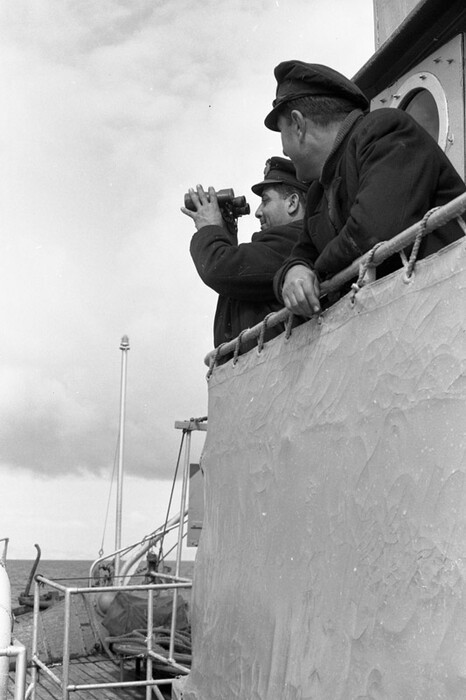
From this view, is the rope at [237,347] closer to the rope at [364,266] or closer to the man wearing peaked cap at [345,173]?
the man wearing peaked cap at [345,173]

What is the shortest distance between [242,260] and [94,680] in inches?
252

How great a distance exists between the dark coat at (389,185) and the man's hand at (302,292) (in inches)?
1.9

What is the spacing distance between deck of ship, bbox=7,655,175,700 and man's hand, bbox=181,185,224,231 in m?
5.39

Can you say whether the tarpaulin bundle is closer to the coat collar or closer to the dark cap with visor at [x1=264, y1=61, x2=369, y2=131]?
the coat collar

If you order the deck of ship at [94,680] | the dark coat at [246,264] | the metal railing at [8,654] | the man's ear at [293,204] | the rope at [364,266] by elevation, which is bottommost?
the deck of ship at [94,680]

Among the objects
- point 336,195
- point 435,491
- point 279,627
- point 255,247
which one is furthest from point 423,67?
point 435,491

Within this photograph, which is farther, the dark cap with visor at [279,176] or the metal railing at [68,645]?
the metal railing at [68,645]

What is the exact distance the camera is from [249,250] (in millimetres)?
3557

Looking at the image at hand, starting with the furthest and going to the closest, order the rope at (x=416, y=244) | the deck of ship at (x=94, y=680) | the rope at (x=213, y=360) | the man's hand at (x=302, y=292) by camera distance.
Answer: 1. the deck of ship at (x=94, y=680)
2. the rope at (x=213, y=360)
3. the man's hand at (x=302, y=292)
4. the rope at (x=416, y=244)

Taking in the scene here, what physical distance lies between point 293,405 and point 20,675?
114cm

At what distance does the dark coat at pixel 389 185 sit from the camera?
2.37 meters

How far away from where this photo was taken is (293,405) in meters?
2.88

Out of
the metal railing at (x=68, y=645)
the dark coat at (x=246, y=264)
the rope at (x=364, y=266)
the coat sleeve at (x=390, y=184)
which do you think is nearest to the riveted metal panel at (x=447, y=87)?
the dark coat at (x=246, y=264)

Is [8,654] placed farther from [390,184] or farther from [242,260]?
[242,260]
